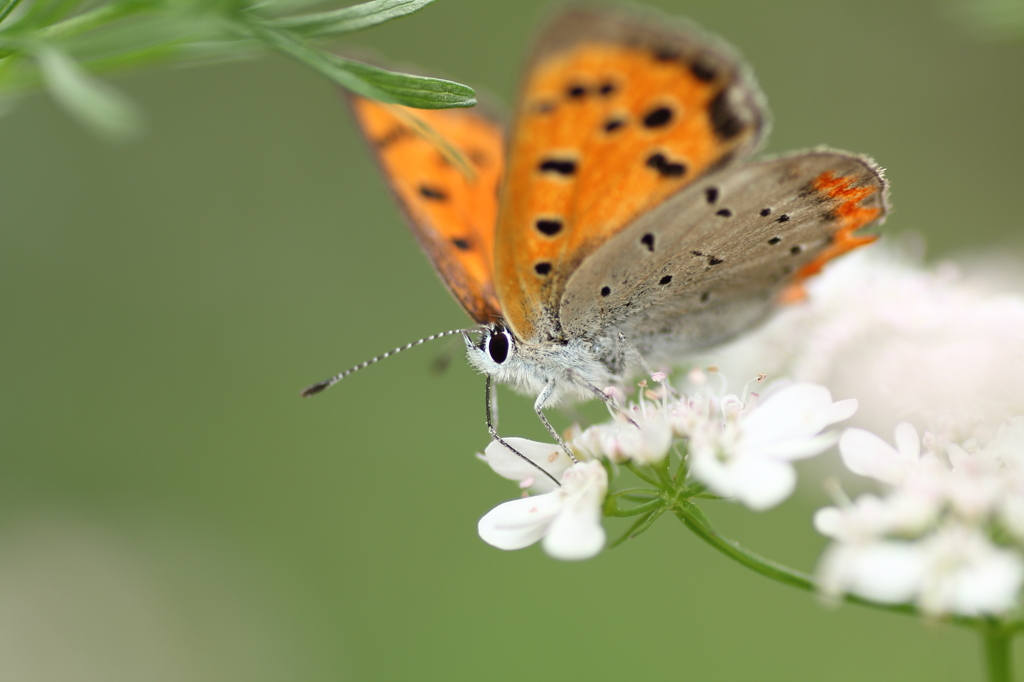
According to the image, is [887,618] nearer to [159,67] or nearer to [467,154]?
[467,154]

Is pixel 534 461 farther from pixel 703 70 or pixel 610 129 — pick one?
pixel 703 70

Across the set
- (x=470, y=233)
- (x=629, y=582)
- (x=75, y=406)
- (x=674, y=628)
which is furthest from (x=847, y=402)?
(x=75, y=406)

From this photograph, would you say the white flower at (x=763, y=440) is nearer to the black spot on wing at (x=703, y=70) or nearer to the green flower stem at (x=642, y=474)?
the green flower stem at (x=642, y=474)

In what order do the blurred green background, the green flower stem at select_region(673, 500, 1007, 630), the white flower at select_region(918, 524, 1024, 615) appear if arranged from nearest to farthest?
the white flower at select_region(918, 524, 1024, 615) < the green flower stem at select_region(673, 500, 1007, 630) < the blurred green background

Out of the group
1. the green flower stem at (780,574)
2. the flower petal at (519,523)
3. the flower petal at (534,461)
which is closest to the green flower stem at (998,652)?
the green flower stem at (780,574)

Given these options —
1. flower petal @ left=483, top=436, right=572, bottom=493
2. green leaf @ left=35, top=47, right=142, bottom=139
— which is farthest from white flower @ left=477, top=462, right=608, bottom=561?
green leaf @ left=35, top=47, right=142, bottom=139

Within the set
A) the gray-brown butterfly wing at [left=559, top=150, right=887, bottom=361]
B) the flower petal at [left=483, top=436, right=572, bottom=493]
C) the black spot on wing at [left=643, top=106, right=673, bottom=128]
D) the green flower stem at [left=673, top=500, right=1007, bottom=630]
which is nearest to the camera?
the green flower stem at [left=673, top=500, right=1007, bottom=630]

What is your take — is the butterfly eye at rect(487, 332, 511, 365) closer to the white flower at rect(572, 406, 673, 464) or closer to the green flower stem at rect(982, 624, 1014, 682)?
the white flower at rect(572, 406, 673, 464)

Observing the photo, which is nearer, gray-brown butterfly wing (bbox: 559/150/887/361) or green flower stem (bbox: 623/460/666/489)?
green flower stem (bbox: 623/460/666/489)
